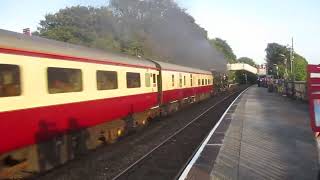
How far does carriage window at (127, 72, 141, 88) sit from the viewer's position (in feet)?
56.5

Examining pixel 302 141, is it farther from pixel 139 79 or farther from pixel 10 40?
pixel 10 40

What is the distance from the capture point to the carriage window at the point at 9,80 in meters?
9.06

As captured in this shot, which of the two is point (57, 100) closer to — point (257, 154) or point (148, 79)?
point (257, 154)

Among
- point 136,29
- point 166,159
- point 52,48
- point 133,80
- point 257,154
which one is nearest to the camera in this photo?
point 52,48

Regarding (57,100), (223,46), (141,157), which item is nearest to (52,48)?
(57,100)

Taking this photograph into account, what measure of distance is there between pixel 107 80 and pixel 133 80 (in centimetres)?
318

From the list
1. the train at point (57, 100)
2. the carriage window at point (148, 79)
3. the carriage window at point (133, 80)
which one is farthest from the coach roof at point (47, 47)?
the carriage window at point (148, 79)

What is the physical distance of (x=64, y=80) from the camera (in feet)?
38.1

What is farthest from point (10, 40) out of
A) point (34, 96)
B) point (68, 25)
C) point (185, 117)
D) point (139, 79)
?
point (68, 25)

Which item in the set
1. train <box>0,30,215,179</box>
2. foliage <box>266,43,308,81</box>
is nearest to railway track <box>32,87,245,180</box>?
train <box>0,30,215,179</box>

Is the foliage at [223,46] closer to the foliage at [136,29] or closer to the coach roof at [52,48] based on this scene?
the foliage at [136,29]

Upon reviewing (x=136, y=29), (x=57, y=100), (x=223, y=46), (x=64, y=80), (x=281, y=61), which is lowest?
(x=57, y=100)

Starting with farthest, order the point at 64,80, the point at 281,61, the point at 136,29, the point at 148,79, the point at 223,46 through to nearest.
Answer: the point at 223,46, the point at 281,61, the point at 136,29, the point at 148,79, the point at 64,80

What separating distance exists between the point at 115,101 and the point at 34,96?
5.52 metres
